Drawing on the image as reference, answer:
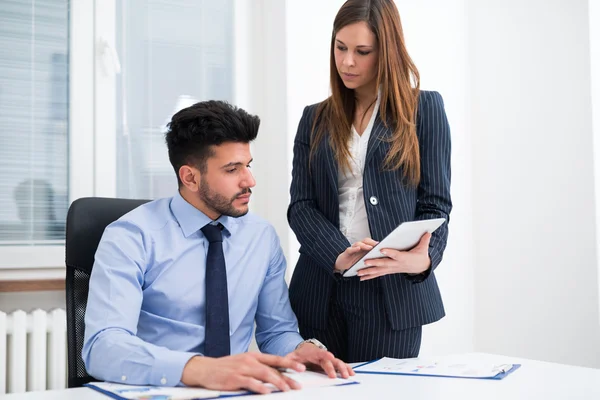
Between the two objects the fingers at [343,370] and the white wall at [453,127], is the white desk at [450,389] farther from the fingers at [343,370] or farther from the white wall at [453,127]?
the white wall at [453,127]

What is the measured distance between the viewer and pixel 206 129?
1.64m

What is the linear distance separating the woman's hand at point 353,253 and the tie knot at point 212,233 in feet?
1.01

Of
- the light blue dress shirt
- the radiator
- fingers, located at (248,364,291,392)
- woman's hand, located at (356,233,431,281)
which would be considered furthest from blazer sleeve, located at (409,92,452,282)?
the radiator

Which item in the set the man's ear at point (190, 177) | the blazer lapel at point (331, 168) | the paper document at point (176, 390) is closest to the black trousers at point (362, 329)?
the blazer lapel at point (331, 168)

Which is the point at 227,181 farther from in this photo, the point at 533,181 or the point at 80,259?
the point at 533,181

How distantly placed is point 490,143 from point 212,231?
1.73 meters

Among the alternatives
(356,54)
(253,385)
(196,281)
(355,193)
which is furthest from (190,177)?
(253,385)

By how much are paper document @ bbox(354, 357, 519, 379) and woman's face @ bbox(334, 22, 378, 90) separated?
0.73 metres

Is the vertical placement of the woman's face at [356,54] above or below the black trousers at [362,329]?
above

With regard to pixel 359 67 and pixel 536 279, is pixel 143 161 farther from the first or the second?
pixel 536 279

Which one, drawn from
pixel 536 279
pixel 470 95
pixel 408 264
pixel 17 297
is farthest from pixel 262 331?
pixel 470 95

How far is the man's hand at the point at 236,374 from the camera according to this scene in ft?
3.54

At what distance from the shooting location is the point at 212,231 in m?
1.60

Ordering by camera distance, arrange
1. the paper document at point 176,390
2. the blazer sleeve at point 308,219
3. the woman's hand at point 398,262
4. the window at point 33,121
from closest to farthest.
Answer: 1. the paper document at point 176,390
2. the woman's hand at point 398,262
3. the blazer sleeve at point 308,219
4. the window at point 33,121
